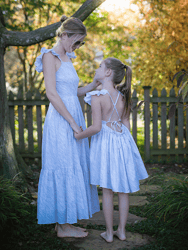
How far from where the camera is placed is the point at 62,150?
95.7 inches

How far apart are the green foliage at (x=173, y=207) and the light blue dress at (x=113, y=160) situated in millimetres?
641

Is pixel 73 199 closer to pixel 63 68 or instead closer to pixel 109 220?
pixel 109 220

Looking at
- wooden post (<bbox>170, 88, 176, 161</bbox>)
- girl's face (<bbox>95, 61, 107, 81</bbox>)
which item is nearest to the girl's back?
girl's face (<bbox>95, 61, 107, 81</bbox>)

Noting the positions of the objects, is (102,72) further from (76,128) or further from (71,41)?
(76,128)

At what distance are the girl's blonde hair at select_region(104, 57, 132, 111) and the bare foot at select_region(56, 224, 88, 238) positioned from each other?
1.29 meters

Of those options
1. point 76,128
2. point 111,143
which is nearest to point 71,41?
point 76,128

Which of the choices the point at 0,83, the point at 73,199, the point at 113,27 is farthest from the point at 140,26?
the point at 73,199

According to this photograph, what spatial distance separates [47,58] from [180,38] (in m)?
4.17

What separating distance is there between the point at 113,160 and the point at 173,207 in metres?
0.99

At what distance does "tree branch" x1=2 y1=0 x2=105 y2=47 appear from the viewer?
3.47 m

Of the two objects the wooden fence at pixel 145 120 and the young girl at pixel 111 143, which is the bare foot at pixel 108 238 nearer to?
the young girl at pixel 111 143

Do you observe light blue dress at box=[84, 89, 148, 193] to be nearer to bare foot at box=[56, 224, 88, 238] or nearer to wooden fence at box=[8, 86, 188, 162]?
bare foot at box=[56, 224, 88, 238]

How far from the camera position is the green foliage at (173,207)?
271 cm

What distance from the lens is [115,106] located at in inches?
95.7
